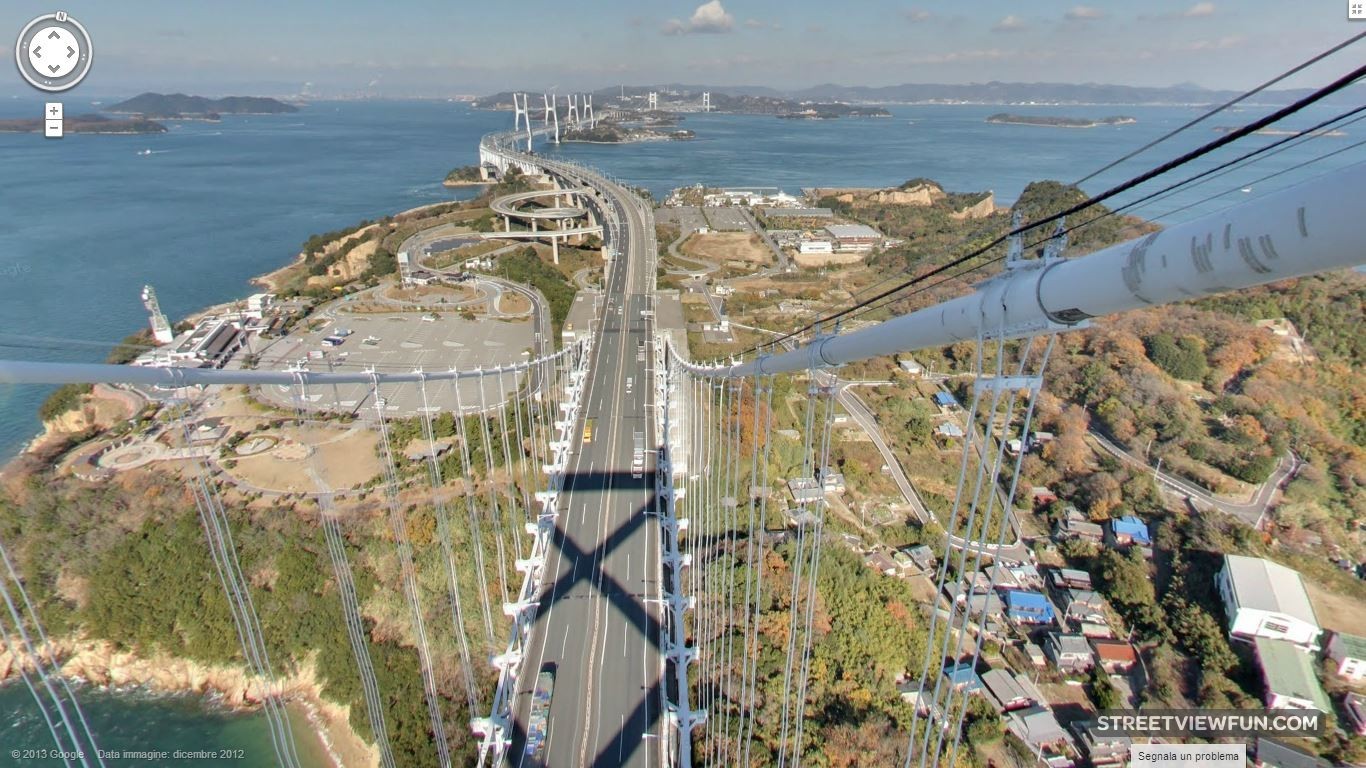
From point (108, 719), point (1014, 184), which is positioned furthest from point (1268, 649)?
point (1014, 184)

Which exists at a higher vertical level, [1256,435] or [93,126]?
[93,126]

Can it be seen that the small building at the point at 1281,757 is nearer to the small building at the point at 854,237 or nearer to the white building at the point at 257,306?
the white building at the point at 257,306

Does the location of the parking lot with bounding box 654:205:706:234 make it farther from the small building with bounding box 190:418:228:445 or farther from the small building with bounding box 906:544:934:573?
the small building with bounding box 906:544:934:573

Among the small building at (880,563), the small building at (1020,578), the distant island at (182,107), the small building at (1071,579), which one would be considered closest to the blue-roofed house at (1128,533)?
the small building at (1071,579)

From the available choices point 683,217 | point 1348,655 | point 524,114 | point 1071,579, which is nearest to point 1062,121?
point 524,114

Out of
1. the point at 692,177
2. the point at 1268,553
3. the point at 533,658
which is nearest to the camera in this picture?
the point at 533,658

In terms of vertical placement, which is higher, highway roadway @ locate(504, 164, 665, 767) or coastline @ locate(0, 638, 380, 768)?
highway roadway @ locate(504, 164, 665, 767)

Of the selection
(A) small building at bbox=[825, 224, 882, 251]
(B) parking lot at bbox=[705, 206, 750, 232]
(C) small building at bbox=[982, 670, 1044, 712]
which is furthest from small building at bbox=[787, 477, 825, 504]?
(B) parking lot at bbox=[705, 206, 750, 232]

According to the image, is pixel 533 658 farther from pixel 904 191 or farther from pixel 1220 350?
pixel 904 191
